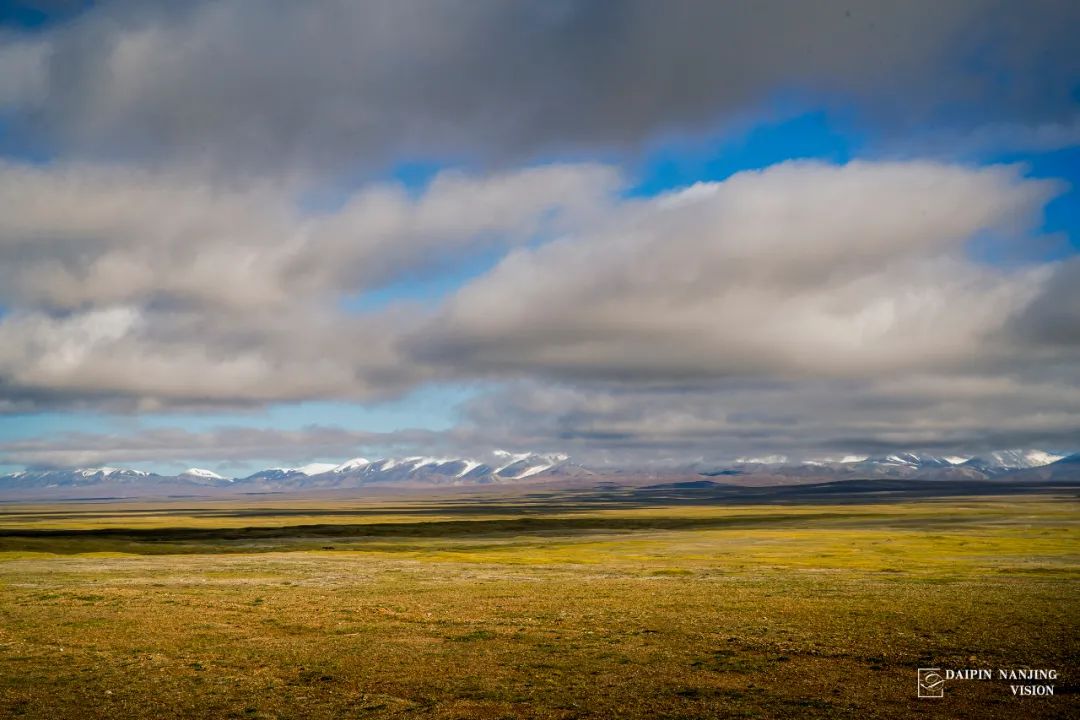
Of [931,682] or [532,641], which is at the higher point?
[931,682]

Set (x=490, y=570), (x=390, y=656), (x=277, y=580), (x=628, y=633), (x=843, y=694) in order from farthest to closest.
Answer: (x=490, y=570) < (x=277, y=580) < (x=628, y=633) < (x=390, y=656) < (x=843, y=694)

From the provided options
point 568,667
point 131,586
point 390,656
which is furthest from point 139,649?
point 131,586

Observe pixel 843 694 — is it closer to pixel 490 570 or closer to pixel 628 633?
pixel 628 633

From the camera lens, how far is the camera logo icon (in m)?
21.6

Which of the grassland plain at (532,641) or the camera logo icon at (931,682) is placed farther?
the camera logo icon at (931,682)

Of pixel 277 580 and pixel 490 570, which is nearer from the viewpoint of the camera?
pixel 277 580

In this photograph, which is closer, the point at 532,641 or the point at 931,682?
the point at 931,682

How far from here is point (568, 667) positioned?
82.8ft

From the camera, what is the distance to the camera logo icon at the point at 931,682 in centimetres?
2161

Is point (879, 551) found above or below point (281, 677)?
below

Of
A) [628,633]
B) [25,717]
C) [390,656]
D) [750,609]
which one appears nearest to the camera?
[25,717]

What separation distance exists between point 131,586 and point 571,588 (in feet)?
93.3

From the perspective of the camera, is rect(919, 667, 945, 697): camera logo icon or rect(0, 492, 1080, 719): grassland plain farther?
rect(919, 667, 945, 697): camera logo icon

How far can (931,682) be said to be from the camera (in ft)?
74.6
